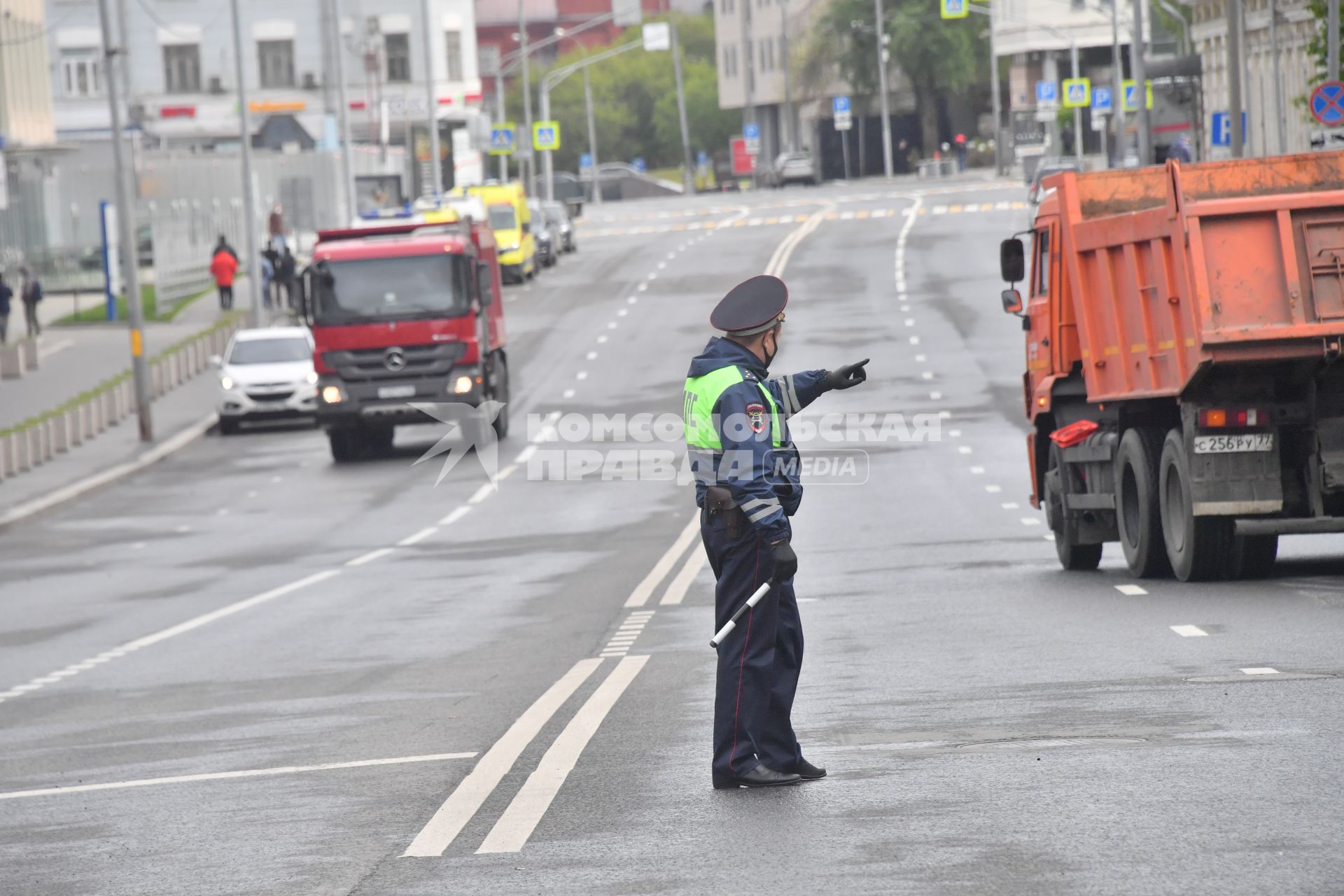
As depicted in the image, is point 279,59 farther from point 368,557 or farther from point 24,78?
point 368,557

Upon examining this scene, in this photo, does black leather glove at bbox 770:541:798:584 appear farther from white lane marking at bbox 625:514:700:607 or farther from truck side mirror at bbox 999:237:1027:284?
truck side mirror at bbox 999:237:1027:284

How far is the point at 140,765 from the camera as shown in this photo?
32.5 ft

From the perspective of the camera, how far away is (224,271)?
51531mm

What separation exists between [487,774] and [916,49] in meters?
100

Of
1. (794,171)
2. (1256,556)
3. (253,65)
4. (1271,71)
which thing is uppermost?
(253,65)

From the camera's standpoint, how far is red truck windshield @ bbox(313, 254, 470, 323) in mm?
31953

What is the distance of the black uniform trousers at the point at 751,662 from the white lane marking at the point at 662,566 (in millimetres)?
7955

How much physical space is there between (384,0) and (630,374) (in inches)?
2158

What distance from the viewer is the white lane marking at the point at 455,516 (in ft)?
83.3

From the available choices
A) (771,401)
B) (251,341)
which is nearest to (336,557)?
(771,401)

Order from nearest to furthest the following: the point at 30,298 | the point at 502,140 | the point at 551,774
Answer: the point at 551,774, the point at 30,298, the point at 502,140

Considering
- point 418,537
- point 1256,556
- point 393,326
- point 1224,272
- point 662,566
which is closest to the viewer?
point 1224,272

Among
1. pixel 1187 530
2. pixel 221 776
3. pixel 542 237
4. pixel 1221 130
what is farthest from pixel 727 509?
pixel 542 237

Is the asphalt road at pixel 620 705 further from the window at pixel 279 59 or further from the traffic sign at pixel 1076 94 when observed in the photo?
the window at pixel 279 59
